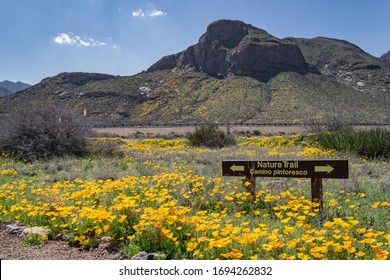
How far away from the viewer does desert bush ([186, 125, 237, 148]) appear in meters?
21.2

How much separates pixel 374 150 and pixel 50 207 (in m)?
12.0

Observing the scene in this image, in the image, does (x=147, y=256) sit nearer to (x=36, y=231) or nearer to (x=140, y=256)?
(x=140, y=256)

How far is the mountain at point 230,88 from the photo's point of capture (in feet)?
217

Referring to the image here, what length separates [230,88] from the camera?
80.8 m

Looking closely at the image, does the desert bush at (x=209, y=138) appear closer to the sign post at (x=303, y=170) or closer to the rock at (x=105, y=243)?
the sign post at (x=303, y=170)

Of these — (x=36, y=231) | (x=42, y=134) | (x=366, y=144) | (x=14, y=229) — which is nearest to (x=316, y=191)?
(x=36, y=231)

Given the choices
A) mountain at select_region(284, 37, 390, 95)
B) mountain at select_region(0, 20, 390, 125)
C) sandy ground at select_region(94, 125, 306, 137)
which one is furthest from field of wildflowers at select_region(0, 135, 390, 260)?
mountain at select_region(284, 37, 390, 95)

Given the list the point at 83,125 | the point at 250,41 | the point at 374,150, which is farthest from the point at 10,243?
the point at 250,41

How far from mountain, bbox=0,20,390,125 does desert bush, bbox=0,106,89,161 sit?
1699 inches

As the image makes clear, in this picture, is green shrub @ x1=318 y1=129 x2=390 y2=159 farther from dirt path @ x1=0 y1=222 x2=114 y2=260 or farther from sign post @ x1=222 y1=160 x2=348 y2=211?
dirt path @ x1=0 y1=222 x2=114 y2=260

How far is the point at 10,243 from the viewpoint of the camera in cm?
525

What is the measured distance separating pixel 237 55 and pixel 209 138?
8588 centimetres

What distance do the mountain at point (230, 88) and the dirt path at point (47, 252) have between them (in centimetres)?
5103

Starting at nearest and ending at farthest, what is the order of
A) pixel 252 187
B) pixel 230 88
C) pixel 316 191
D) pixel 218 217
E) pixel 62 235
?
pixel 62 235, pixel 218 217, pixel 316 191, pixel 252 187, pixel 230 88
